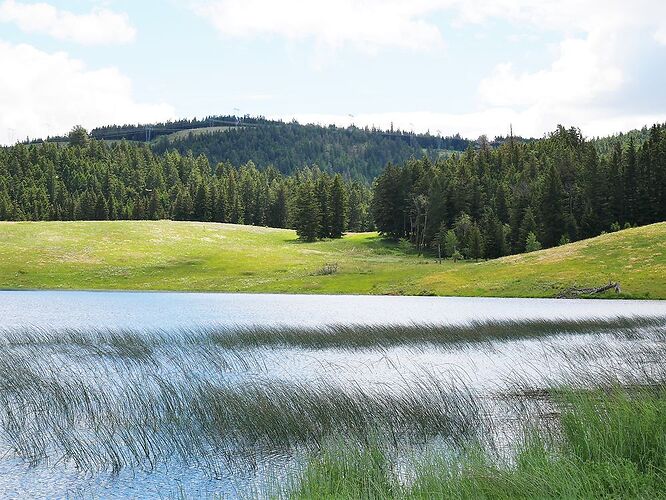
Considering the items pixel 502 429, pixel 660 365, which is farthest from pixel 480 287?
pixel 502 429

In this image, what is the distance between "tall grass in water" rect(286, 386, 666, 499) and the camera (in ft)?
32.0

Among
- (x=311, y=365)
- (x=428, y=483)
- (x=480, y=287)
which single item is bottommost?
(x=480, y=287)

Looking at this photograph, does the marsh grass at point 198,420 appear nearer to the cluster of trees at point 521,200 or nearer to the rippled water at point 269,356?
the rippled water at point 269,356

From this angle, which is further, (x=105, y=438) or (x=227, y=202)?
(x=227, y=202)

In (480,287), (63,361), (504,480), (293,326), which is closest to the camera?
(504,480)

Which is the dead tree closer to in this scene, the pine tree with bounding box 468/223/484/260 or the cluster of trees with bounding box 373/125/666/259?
the cluster of trees with bounding box 373/125/666/259

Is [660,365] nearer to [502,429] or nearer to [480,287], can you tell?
[502,429]

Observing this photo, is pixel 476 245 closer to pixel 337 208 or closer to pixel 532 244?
pixel 532 244

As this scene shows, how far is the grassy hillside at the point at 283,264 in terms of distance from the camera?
75500 mm

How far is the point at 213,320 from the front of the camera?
44.5 metres

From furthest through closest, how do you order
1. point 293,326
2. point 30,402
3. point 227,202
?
point 227,202, point 293,326, point 30,402

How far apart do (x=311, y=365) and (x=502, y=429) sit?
10.6m

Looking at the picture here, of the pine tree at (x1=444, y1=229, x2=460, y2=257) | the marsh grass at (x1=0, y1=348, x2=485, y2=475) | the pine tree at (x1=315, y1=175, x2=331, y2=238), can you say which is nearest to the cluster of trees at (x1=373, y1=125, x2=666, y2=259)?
the pine tree at (x1=444, y1=229, x2=460, y2=257)

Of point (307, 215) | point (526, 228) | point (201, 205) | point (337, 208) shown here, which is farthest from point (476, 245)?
point (201, 205)
